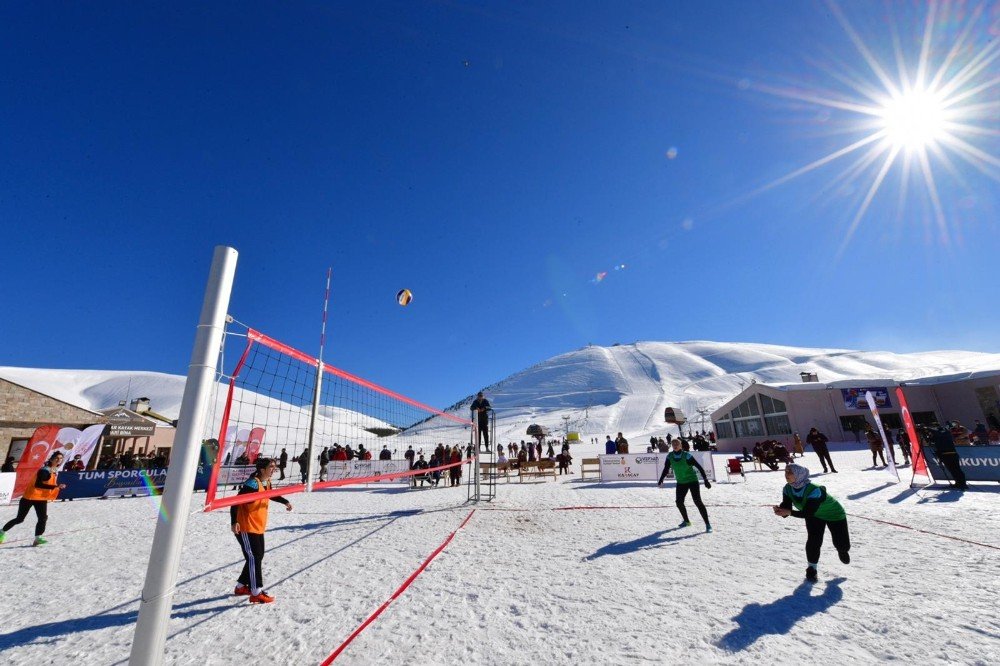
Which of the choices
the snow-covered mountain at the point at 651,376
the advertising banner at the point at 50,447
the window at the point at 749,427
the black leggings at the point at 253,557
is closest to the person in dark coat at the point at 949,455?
the black leggings at the point at 253,557

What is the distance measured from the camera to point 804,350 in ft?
477

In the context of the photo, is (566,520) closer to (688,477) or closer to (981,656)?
(688,477)

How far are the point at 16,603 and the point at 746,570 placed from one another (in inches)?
341

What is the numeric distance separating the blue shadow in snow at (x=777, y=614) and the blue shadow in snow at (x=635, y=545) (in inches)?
84.5

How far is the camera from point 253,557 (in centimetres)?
443

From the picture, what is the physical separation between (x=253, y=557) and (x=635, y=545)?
5.34 metres

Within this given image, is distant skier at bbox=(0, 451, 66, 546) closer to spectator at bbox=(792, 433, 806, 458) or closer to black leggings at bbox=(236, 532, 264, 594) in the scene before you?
black leggings at bbox=(236, 532, 264, 594)

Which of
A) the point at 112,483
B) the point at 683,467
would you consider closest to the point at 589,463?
the point at 683,467

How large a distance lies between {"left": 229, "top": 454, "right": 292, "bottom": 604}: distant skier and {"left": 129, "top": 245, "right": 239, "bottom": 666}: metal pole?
225 cm

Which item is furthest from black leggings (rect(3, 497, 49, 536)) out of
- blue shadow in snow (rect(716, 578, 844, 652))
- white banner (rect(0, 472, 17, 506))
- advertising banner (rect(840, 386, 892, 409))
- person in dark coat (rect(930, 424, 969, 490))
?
advertising banner (rect(840, 386, 892, 409))

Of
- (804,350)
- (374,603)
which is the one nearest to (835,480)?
(374,603)

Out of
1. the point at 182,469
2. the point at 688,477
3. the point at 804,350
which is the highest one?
the point at 804,350

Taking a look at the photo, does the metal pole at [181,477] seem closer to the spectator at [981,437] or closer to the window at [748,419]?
the spectator at [981,437]

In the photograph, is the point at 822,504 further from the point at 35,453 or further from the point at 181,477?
the point at 35,453
